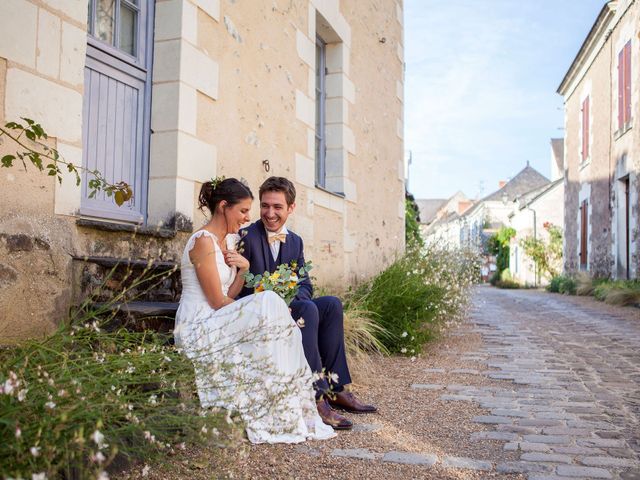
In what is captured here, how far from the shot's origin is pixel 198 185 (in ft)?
12.4

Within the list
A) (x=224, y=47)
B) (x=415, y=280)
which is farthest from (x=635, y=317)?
(x=224, y=47)

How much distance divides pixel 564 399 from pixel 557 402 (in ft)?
0.33

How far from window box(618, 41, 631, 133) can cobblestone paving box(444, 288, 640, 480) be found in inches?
258

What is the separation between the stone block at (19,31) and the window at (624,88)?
11.9m

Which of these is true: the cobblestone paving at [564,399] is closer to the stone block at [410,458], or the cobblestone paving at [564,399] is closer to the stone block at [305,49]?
the stone block at [410,458]

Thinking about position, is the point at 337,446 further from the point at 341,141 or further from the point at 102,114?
the point at 341,141

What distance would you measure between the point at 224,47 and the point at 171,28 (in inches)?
21.8

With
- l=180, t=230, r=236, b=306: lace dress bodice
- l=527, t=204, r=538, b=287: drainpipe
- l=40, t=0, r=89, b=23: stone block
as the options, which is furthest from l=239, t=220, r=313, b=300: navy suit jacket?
l=527, t=204, r=538, b=287: drainpipe

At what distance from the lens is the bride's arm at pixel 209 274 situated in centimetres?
291

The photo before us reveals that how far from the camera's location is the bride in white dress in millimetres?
2680

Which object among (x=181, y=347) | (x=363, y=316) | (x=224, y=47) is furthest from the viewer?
(x=363, y=316)

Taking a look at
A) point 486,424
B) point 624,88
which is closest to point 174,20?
point 486,424

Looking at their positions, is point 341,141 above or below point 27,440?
above

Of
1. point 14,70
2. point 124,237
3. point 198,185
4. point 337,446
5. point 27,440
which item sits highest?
point 14,70
